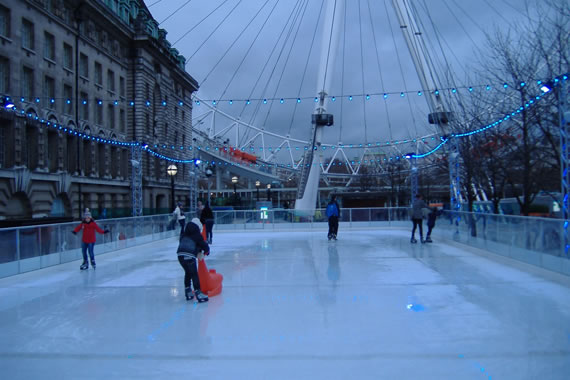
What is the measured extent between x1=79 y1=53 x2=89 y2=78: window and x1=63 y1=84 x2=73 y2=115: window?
92.5 inches

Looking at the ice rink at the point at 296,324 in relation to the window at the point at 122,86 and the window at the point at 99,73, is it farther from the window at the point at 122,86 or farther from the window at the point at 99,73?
the window at the point at 122,86

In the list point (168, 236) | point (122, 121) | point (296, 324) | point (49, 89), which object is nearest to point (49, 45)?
point (49, 89)

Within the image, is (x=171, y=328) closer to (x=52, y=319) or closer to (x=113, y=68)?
(x=52, y=319)

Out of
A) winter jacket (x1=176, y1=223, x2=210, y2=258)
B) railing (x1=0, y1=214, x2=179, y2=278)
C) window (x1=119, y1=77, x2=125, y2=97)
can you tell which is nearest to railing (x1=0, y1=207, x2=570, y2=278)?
railing (x1=0, y1=214, x2=179, y2=278)

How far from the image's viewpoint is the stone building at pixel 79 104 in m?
26.8

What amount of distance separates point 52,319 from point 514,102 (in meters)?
17.2

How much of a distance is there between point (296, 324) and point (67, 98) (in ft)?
97.8

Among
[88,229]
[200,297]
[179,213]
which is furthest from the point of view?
[179,213]

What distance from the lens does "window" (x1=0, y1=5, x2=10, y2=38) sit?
26344mm

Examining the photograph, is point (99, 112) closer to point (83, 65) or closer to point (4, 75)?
point (83, 65)

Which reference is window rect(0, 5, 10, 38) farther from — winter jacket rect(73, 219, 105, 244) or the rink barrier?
the rink barrier

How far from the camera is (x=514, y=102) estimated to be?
19031 millimetres

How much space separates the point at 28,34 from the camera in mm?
28812

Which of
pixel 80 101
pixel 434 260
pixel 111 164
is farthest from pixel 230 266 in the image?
pixel 111 164
